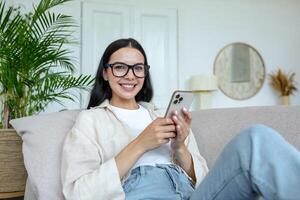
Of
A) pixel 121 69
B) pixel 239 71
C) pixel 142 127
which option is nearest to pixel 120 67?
pixel 121 69

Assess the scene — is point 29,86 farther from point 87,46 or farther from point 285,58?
point 285,58

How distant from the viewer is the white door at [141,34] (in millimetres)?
3328

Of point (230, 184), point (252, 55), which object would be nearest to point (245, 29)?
point (252, 55)

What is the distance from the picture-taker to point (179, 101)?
109cm

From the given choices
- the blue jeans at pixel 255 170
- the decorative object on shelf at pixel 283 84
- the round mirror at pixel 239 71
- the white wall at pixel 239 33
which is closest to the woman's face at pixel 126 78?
the blue jeans at pixel 255 170

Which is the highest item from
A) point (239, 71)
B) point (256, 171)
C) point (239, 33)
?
point (239, 33)

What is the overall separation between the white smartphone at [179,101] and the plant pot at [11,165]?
0.75m

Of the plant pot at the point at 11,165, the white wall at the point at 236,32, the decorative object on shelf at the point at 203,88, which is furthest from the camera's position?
the white wall at the point at 236,32

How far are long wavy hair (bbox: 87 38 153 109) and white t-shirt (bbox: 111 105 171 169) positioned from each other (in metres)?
0.12

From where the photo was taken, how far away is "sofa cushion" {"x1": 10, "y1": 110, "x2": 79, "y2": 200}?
3.78 ft

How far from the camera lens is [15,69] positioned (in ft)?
5.74

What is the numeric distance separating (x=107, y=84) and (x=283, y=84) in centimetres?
314

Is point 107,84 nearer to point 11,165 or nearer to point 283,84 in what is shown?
point 11,165

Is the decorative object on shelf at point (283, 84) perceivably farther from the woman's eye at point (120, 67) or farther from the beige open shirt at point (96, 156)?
the woman's eye at point (120, 67)
